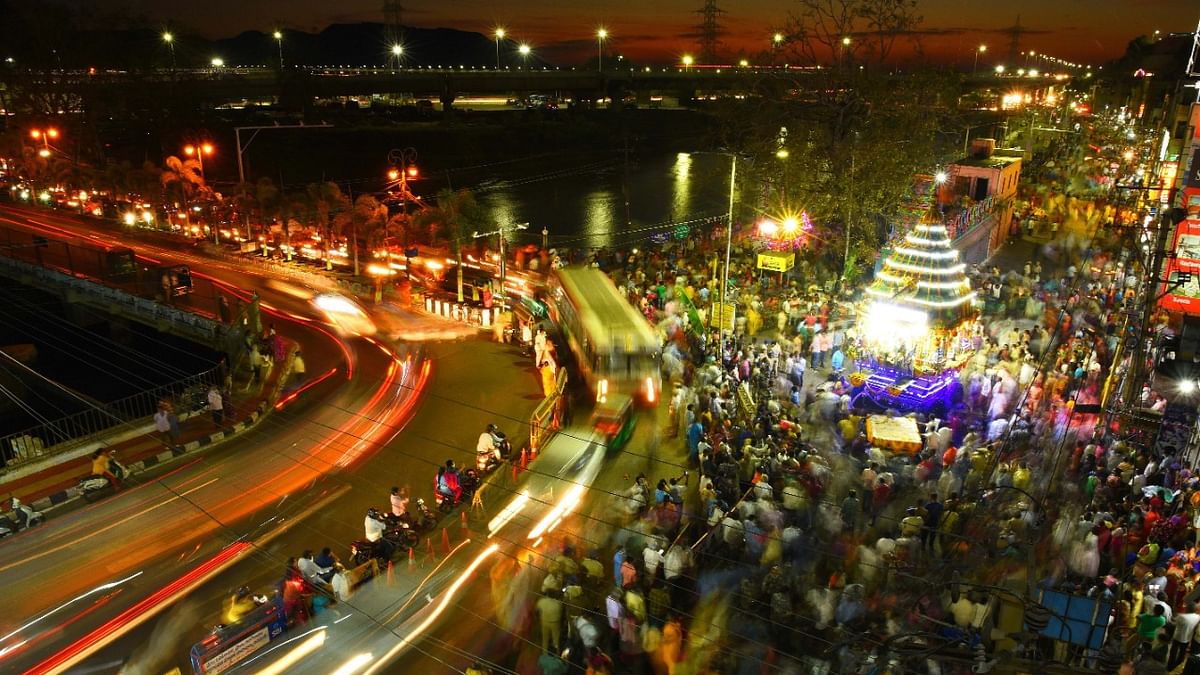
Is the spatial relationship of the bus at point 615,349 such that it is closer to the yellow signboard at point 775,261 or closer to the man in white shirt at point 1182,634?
the yellow signboard at point 775,261

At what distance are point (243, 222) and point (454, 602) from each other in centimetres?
3214

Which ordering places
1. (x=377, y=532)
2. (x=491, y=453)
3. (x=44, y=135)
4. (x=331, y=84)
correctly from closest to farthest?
(x=377, y=532), (x=491, y=453), (x=44, y=135), (x=331, y=84)

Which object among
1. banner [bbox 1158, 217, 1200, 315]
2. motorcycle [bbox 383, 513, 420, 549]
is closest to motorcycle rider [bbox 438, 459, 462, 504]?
motorcycle [bbox 383, 513, 420, 549]

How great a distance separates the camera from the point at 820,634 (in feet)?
32.0

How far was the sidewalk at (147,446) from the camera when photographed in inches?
621

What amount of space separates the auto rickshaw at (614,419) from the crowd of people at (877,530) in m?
1.13

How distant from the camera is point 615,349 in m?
16.0

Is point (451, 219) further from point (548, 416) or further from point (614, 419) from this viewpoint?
A: point (614, 419)

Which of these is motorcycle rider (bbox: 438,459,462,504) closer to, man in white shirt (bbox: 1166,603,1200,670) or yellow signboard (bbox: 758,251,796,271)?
man in white shirt (bbox: 1166,603,1200,670)

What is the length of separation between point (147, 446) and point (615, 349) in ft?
35.2

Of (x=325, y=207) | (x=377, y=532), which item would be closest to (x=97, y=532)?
(x=377, y=532)

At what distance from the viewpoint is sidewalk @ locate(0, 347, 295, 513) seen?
51.7ft

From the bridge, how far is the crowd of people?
19.2m

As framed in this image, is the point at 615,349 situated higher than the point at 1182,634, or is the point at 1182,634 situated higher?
the point at 615,349
